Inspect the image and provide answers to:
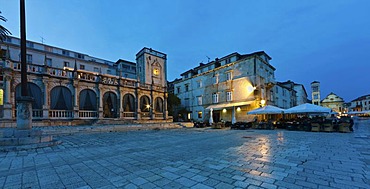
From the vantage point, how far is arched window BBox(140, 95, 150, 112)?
71.2 feet

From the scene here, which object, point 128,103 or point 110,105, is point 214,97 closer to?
point 128,103

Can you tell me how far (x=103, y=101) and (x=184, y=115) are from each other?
17.9 m

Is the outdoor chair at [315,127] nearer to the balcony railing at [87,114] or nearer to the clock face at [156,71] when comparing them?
the balcony railing at [87,114]

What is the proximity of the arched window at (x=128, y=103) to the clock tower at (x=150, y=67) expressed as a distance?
20.1ft

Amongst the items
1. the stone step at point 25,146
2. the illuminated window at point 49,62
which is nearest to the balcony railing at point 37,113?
the stone step at point 25,146

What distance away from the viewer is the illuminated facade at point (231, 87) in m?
22.9

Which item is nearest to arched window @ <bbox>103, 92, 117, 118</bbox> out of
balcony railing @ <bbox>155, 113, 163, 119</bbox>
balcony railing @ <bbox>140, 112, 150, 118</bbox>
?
balcony railing @ <bbox>140, 112, 150, 118</bbox>

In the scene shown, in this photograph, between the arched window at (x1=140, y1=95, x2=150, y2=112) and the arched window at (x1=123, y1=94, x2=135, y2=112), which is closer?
the arched window at (x1=123, y1=94, x2=135, y2=112)

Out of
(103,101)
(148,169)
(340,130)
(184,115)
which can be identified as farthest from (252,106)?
(148,169)

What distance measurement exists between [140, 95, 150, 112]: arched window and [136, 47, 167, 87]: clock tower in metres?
4.48

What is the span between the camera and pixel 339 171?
3.83 metres

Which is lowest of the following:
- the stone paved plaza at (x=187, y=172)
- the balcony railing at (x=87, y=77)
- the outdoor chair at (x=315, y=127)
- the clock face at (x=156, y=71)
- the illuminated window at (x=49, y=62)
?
the outdoor chair at (x=315, y=127)

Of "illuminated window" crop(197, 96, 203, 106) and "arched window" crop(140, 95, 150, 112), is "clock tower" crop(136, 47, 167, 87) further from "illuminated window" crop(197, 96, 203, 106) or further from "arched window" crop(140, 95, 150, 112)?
"illuminated window" crop(197, 96, 203, 106)

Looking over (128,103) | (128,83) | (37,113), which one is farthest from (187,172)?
(128,83)
